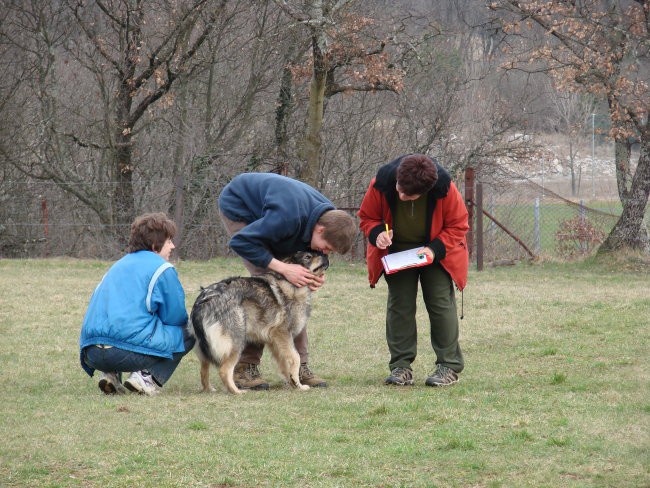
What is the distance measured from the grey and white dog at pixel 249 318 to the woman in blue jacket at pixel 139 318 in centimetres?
24

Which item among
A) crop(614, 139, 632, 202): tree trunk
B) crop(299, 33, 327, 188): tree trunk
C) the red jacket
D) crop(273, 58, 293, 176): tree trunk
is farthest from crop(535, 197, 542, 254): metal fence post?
the red jacket

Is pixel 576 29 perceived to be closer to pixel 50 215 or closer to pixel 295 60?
pixel 295 60

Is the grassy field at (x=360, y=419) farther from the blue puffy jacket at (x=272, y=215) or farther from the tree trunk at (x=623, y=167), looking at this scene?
the tree trunk at (x=623, y=167)

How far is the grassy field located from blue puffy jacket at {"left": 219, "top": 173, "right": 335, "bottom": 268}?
110 cm

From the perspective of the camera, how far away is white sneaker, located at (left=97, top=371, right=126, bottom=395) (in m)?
6.66

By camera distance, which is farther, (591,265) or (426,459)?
(591,265)

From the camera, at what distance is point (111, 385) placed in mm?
6676

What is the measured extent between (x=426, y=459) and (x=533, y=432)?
2.83 ft

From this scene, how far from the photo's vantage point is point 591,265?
56.6ft

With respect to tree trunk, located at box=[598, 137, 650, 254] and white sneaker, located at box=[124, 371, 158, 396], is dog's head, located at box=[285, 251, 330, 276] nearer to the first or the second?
white sneaker, located at box=[124, 371, 158, 396]

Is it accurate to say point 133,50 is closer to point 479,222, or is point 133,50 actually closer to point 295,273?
point 479,222

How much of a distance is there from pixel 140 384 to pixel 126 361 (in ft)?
0.72

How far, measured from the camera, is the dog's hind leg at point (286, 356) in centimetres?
688

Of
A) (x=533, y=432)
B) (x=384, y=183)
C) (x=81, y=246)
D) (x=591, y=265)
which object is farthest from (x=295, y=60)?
(x=533, y=432)
